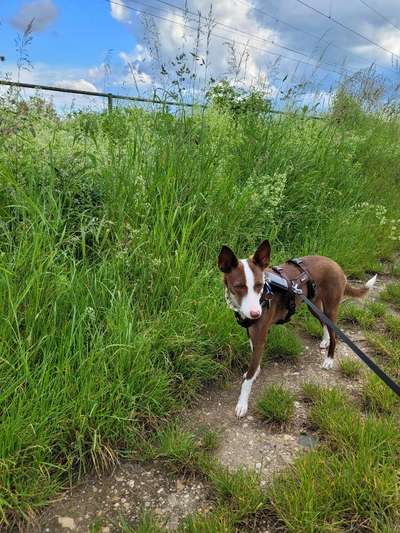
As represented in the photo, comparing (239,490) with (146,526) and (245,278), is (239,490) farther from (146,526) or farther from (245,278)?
(245,278)

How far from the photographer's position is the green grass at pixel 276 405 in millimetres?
2186

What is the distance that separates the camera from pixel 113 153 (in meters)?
2.99

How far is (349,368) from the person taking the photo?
264 centimetres

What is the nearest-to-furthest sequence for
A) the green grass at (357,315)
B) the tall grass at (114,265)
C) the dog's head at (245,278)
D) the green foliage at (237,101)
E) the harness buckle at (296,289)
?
the tall grass at (114,265), the dog's head at (245,278), the harness buckle at (296,289), the green grass at (357,315), the green foliage at (237,101)

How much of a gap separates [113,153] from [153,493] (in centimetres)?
231

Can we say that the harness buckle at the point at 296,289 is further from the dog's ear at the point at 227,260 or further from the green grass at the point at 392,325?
the green grass at the point at 392,325

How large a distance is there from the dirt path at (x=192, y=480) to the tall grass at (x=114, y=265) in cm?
10

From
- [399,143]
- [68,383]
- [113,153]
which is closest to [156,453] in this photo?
[68,383]

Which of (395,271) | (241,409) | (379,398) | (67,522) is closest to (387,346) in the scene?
(379,398)

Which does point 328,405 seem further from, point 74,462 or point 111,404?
point 74,462

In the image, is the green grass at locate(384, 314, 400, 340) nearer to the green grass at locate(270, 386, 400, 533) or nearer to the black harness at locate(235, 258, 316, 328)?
the black harness at locate(235, 258, 316, 328)

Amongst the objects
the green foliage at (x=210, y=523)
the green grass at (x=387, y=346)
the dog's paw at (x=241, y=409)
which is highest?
the green grass at (x=387, y=346)

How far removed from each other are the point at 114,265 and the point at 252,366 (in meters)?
1.04

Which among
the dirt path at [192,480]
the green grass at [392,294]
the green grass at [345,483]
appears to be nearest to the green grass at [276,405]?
the dirt path at [192,480]
